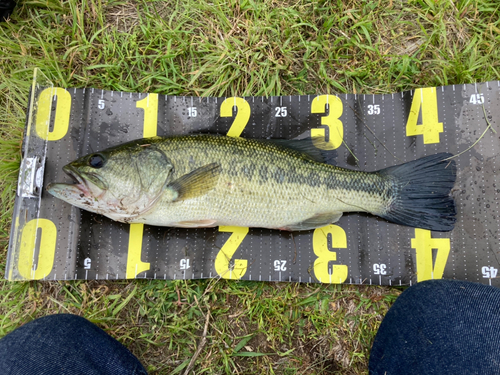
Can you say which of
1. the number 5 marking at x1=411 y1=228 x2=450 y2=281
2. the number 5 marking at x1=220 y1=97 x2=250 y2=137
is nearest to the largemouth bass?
the number 5 marking at x1=411 y1=228 x2=450 y2=281

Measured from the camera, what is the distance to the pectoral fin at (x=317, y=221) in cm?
306

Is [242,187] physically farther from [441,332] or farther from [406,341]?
[441,332]

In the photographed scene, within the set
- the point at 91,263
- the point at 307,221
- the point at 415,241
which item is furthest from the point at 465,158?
the point at 91,263

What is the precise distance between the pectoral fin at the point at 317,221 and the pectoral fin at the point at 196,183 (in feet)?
2.97

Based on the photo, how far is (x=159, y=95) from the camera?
3.48 meters

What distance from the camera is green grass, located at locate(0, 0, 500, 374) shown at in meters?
3.26

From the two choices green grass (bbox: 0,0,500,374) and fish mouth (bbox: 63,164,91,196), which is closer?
fish mouth (bbox: 63,164,91,196)

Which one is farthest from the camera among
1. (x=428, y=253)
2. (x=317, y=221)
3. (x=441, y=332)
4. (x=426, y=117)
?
(x=426, y=117)

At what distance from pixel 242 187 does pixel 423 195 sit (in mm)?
1836

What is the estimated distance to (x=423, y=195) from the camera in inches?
122

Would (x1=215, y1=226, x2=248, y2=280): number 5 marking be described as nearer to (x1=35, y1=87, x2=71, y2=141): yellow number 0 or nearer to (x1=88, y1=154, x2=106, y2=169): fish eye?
(x1=88, y1=154, x2=106, y2=169): fish eye

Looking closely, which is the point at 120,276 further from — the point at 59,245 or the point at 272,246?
the point at 272,246

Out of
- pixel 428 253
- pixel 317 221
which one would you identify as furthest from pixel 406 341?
pixel 317 221

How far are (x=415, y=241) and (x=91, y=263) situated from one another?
3.42 m
